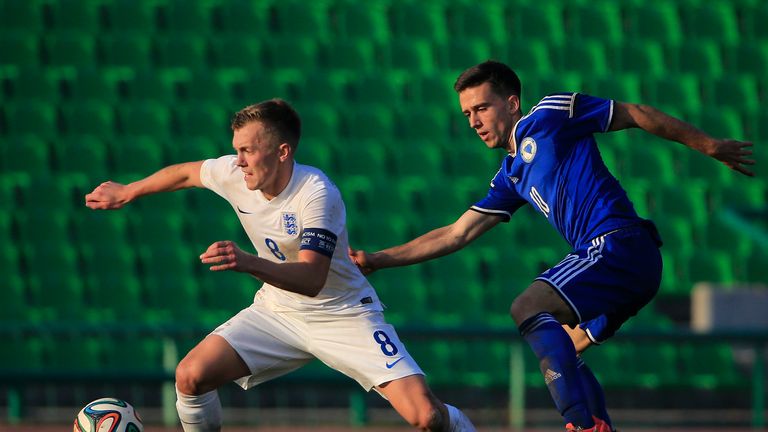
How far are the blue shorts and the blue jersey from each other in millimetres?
76

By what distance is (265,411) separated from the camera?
9.94m

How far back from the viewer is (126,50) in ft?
39.2

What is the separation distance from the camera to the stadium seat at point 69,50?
11875 millimetres

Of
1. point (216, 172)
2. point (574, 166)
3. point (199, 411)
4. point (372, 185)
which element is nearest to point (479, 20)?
point (372, 185)

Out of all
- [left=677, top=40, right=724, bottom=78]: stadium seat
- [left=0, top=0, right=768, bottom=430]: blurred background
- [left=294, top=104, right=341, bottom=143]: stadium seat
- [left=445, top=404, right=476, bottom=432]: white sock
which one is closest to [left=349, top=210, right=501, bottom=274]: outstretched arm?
[left=445, top=404, right=476, bottom=432]: white sock

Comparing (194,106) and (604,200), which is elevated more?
(194,106)

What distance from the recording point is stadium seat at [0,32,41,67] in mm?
11812

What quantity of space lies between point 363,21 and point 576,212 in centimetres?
745

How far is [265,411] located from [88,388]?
5.11 feet

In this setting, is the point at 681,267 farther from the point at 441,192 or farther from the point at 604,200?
the point at 604,200

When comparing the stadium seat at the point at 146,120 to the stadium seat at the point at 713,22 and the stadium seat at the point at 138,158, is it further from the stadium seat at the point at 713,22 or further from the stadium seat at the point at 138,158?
the stadium seat at the point at 713,22

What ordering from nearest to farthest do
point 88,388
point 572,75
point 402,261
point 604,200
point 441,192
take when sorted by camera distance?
point 604,200, point 402,261, point 88,388, point 441,192, point 572,75

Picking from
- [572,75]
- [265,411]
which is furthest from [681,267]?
[265,411]

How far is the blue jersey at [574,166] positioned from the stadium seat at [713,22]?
796 centimetres
